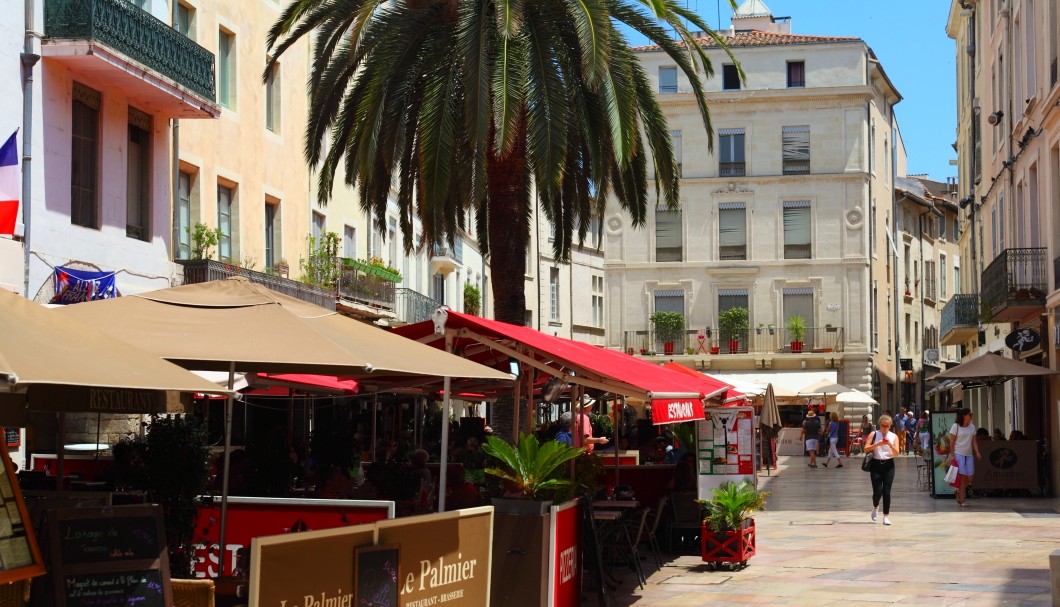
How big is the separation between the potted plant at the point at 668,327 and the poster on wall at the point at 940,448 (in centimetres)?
3127

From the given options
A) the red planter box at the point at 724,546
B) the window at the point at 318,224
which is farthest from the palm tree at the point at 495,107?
the window at the point at 318,224

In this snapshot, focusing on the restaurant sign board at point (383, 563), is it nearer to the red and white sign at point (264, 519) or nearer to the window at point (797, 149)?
the red and white sign at point (264, 519)

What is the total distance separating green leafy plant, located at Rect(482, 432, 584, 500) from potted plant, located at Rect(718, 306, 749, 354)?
1831 inches

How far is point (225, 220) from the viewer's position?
25.8 meters

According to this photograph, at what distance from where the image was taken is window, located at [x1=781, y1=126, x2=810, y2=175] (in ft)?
185

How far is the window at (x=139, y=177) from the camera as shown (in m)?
21.7

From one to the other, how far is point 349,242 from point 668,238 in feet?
85.4

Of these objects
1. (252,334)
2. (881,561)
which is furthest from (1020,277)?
(252,334)

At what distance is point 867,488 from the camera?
29.1 metres

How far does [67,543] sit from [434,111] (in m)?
9.72

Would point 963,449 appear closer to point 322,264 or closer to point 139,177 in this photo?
point 322,264

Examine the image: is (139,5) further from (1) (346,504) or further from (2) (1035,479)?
(2) (1035,479)

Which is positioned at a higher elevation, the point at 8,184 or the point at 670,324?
the point at 8,184

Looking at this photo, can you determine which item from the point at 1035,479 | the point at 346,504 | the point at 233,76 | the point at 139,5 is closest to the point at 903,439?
the point at 1035,479
